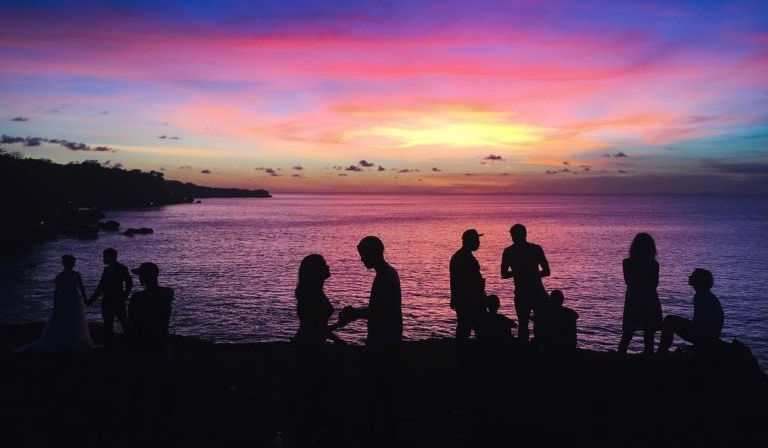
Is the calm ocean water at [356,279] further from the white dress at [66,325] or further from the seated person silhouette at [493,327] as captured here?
the seated person silhouette at [493,327]

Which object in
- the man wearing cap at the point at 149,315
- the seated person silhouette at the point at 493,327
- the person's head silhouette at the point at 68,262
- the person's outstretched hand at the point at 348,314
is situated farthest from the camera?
the person's head silhouette at the point at 68,262

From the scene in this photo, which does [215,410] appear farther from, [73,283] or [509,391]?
[73,283]

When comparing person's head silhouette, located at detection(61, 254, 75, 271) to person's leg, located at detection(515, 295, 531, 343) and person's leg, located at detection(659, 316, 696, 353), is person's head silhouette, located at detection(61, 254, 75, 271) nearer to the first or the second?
person's leg, located at detection(515, 295, 531, 343)

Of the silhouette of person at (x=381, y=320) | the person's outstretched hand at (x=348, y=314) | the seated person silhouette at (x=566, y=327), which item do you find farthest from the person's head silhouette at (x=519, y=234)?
the person's outstretched hand at (x=348, y=314)

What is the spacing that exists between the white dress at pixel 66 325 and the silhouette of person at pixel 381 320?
8768 mm

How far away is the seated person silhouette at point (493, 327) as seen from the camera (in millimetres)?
10148

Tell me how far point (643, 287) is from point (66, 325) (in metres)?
12.4

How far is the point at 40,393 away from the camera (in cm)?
995

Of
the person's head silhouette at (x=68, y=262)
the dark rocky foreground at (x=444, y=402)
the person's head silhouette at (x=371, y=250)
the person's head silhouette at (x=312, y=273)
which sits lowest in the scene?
the dark rocky foreground at (x=444, y=402)

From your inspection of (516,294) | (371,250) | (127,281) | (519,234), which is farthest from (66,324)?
(519,234)

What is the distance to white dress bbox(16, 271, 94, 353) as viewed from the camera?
41.4 feet

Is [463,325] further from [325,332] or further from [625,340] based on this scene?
[325,332]

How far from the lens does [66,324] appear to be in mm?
12789

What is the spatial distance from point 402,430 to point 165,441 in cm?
328
